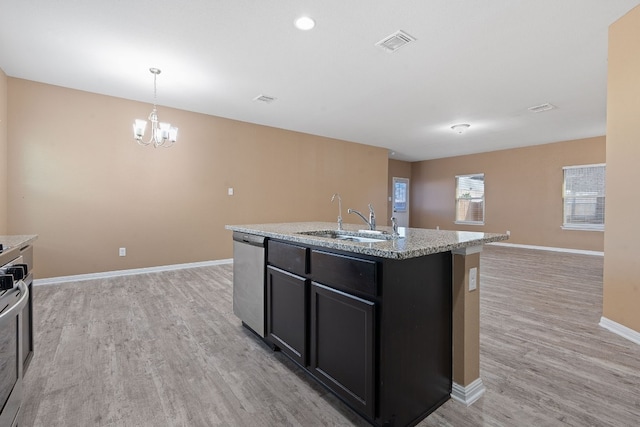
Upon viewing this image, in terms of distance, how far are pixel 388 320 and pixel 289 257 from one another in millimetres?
805

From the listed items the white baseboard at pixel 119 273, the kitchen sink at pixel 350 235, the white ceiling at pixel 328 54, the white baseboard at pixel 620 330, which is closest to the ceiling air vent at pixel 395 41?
the white ceiling at pixel 328 54

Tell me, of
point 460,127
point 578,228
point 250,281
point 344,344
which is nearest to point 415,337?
point 344,344

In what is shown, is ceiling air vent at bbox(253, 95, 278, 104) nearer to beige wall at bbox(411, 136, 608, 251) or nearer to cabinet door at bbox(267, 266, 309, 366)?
cabinet door at bbox(267, 266, 309, 366)

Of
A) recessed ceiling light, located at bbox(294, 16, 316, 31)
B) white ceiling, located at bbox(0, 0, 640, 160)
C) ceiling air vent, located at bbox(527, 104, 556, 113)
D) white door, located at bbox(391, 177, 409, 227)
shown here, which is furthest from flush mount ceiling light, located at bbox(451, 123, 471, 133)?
recessed ceiling light, located at bbox(294, 16, 316, 31)

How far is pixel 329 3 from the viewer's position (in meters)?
2.38

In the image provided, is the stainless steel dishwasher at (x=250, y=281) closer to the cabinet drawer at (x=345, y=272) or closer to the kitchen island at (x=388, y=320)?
the kitchen island at (x=388, y=320)

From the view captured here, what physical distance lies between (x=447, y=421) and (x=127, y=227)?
15.3 feet

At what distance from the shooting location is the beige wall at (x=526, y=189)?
22.6 feet

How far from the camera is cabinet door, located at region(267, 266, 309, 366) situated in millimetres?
1839

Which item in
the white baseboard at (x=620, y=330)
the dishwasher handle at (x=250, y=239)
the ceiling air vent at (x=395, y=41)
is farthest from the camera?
the ceiling air vent at (x=395, y=41)

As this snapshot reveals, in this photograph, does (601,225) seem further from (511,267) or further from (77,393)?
(77,393)

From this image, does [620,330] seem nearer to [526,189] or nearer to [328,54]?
[328,54]

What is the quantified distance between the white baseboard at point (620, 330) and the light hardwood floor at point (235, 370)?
0.07m

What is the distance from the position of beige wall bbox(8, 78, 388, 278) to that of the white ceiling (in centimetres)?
34
